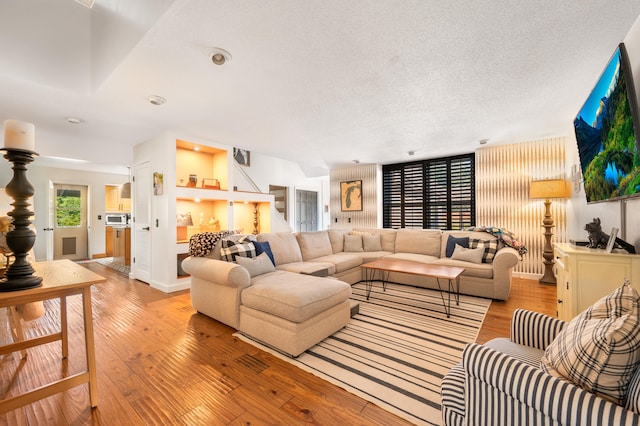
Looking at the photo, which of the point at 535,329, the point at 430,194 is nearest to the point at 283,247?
the point at 535,329

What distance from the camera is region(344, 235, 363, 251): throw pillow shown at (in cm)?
480

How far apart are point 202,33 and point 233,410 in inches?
96.6

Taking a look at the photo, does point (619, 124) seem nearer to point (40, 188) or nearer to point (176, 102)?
point (176, 102)

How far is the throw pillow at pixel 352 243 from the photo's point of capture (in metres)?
4.80

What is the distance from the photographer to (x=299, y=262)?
12.3ft

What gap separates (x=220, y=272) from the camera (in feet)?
8.13

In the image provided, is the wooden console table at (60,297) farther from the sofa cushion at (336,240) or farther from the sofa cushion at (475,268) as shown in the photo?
the sofa cushion at (475,268)

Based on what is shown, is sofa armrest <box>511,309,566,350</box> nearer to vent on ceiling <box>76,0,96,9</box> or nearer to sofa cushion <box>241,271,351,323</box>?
sofa cushion <box>241,271,351,323</box>

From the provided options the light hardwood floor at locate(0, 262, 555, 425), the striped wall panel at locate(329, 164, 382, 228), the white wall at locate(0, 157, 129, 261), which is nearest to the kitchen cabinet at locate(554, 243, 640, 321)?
the light hardwood floor at locate(0, 262, 555, 425)

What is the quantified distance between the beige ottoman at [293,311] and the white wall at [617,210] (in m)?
2.28

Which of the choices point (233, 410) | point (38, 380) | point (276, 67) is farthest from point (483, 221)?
point (38, 380)

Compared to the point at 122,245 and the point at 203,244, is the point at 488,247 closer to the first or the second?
the point at 203,244

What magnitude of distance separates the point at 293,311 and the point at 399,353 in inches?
36.3

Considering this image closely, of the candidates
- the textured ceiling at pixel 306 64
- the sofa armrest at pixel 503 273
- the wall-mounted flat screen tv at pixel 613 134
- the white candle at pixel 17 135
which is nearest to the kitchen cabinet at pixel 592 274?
the wall-mounted flat screen tv at pixel 613 134
